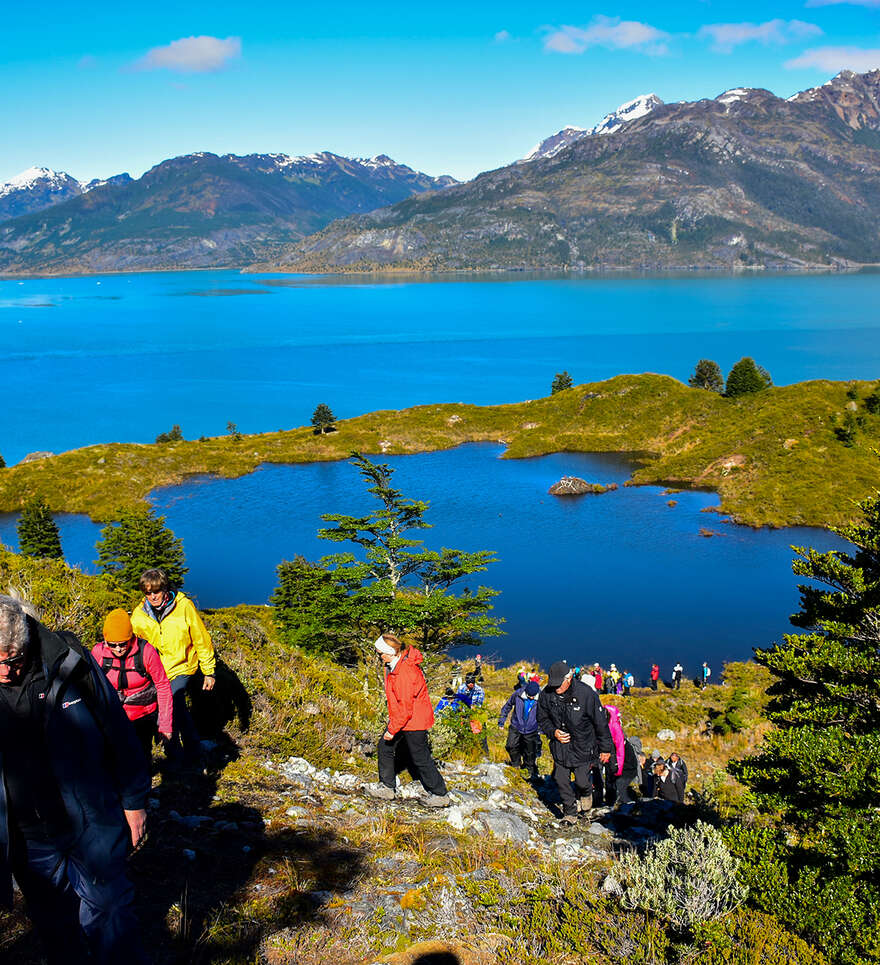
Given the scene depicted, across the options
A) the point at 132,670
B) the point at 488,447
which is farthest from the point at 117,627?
the point at 488,447

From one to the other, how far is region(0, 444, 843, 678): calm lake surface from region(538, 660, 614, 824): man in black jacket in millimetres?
21012

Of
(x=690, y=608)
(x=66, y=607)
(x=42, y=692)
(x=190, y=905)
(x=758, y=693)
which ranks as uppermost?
(x=42, y=692)

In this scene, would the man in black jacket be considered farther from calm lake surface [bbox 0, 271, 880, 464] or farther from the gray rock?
calm lake surface [bbox 0, 271, 880, 464]

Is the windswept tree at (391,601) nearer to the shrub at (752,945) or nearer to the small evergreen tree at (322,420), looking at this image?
the shrub at (752,945)

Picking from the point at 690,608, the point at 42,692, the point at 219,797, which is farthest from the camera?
the point at 690,608

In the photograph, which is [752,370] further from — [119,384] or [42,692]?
[119,384]

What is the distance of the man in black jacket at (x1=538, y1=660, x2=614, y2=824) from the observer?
8344mm

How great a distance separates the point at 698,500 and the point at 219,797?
154 ft

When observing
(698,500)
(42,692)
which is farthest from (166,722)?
(698,500)

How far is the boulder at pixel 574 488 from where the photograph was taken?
51625 millimetres

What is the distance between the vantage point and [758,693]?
2122 cm

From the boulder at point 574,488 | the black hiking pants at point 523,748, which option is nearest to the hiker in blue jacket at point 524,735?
the black hiking pants at point 523,748

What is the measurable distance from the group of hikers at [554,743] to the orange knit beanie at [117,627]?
8.44ft

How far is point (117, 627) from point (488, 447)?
2431 inches
